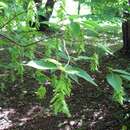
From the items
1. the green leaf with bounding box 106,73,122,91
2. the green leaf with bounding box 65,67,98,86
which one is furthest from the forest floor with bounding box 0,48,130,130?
the green leaf with bounding box 65,67,98,86

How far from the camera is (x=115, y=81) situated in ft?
4.07

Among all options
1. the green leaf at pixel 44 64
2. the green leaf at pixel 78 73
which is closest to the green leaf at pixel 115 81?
the green leaf at pixel 78 73

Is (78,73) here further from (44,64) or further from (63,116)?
(63,116)

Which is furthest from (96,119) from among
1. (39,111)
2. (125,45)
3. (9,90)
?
(125,45)

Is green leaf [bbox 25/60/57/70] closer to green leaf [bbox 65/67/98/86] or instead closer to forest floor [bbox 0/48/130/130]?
green leaf [bbox 65/67/98/86]

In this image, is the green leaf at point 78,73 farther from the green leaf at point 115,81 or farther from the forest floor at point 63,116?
the forest floor at point 63,116

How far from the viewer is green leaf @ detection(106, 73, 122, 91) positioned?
3.99 feet

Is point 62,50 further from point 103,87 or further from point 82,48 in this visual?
point 103,87

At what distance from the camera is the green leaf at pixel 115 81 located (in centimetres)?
121

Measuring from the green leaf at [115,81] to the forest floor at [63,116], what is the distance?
15.5 ft

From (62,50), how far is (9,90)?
606 cm

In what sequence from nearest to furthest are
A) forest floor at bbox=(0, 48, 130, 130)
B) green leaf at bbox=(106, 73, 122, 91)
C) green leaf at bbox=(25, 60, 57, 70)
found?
green leaf at bbox=(25, 60, 57, 70) < green leaf at bbox=(106, 73, 122, 91) < forest floor at bbox=(0, 48, 130, 130)

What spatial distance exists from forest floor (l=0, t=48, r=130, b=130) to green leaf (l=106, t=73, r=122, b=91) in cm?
473

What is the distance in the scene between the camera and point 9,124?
613 cm
